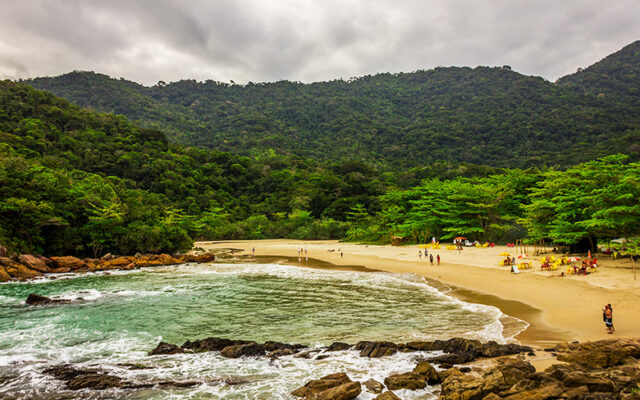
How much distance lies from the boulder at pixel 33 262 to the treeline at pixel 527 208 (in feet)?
118

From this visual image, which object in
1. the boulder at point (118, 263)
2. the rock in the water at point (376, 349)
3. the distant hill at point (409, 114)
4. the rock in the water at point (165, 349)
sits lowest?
the rock in the water at point (165, 349)

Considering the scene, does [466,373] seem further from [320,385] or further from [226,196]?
[226,196]

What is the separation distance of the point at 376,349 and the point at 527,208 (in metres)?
22.7

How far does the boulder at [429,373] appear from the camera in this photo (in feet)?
25.5

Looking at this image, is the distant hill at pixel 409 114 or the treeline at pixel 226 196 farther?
the distant hill at pixel 409 114

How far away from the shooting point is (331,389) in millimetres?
7312

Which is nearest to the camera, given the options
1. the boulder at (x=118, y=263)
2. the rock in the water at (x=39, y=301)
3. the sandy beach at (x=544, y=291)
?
the sandy beach at (x=544, y=291)

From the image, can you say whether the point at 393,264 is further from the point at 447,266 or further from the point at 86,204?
the point at 86,204

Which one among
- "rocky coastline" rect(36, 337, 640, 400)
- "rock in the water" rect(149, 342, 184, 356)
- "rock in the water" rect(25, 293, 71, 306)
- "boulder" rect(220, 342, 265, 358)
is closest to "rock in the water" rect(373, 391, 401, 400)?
"rocky coastline" rect(36, 337, 640, 400)

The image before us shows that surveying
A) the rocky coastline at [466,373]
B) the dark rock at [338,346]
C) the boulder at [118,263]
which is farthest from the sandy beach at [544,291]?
the boulder at [118,263]

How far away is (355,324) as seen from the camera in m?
12.7

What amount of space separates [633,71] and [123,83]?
242969mm

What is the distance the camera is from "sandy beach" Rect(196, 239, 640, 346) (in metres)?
10.8

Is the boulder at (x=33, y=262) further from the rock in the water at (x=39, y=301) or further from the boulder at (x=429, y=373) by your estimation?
the boulder at (x=429, y=373)
